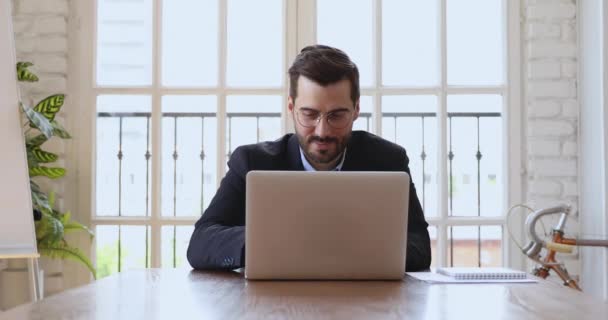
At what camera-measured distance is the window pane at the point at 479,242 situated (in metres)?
3.39

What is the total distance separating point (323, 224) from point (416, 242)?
1.85ft

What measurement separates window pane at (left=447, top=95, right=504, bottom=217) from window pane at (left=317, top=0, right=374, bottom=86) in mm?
427

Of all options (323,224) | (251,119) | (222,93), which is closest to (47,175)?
(222,93)

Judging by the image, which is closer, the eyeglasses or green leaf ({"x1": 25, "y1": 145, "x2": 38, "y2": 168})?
the eyeglasses

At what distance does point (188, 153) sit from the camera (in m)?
3.46

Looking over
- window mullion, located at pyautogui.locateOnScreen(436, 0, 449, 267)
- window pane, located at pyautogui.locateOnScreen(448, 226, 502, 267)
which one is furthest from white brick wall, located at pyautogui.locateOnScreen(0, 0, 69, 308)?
window pane, located at pyautogui.locateOnScreen(448, 226, 502, 267)

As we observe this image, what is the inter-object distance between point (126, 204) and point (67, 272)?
0.43 meters

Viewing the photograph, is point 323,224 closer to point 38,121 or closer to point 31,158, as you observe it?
point 38,121

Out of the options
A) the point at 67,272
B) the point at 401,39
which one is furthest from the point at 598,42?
the point at 67,272

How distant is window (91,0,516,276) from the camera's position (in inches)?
129

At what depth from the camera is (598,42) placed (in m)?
3.01

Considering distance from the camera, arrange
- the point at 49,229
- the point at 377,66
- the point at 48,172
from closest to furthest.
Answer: the point at 49,229 < the point at 48,172 < the point at 377,66

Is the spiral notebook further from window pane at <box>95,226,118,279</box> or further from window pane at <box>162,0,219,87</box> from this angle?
window pane at <box>95,226,118,279</box>

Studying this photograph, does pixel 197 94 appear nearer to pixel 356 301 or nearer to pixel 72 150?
pixel 72 150
